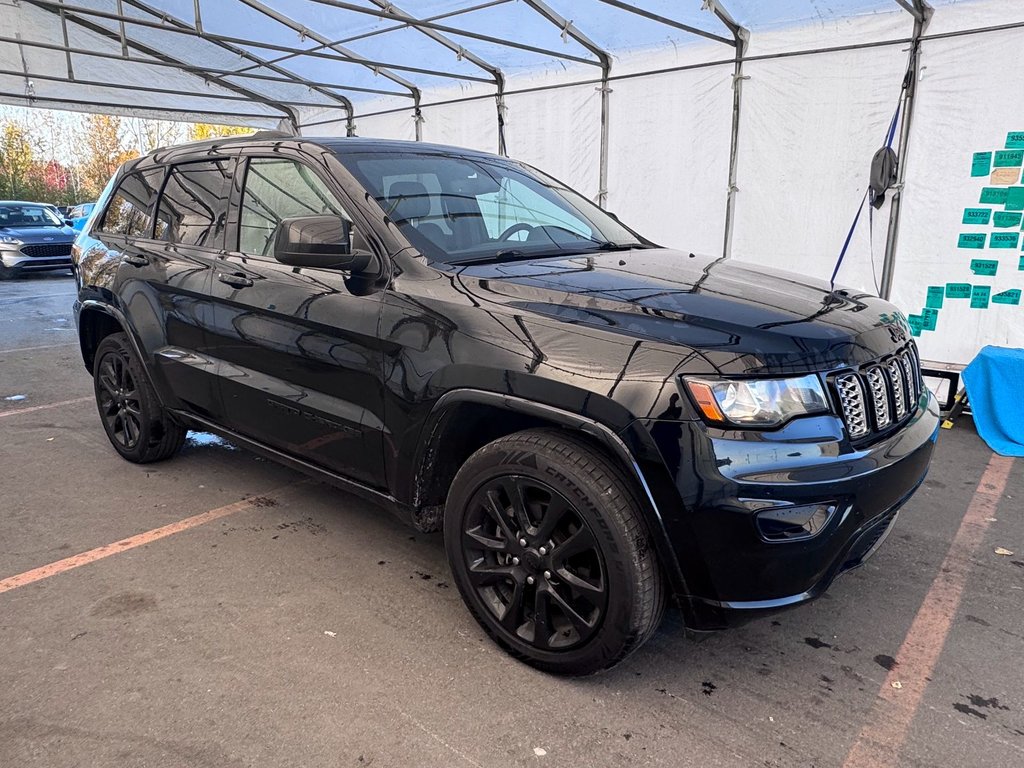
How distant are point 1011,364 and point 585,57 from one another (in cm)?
Result: 530

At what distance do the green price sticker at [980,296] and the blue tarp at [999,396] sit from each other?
51 cm

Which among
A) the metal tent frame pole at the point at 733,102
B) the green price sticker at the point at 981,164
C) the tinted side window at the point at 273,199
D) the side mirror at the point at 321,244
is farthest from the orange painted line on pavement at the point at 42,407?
the green price sticker at the point at 981,164

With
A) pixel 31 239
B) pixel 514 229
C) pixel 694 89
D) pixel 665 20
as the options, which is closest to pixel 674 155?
pixel 694 89

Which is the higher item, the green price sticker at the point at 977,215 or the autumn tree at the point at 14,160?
the autumn tree at the point at 14,160

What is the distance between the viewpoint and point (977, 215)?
5.89 metres

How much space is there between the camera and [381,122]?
452 inches

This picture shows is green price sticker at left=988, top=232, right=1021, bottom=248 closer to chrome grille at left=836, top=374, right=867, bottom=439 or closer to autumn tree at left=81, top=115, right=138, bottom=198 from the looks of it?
chrome grille at left=836, top=374, right=867, bottom=439

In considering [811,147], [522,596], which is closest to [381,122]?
[811,147]

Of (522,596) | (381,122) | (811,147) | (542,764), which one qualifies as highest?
(381,122)

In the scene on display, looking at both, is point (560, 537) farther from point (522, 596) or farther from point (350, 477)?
point (350, 477)

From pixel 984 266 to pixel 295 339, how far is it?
18.1 feet

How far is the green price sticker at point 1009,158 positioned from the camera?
5625 millimetres

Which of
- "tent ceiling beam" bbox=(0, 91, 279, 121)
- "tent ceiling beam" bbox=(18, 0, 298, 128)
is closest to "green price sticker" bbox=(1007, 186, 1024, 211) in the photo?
"tent ceiling beam" bbox=(18, 0, 298, 128)

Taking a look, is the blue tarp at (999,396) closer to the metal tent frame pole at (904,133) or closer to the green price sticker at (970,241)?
the green price sticker at (970,241)
